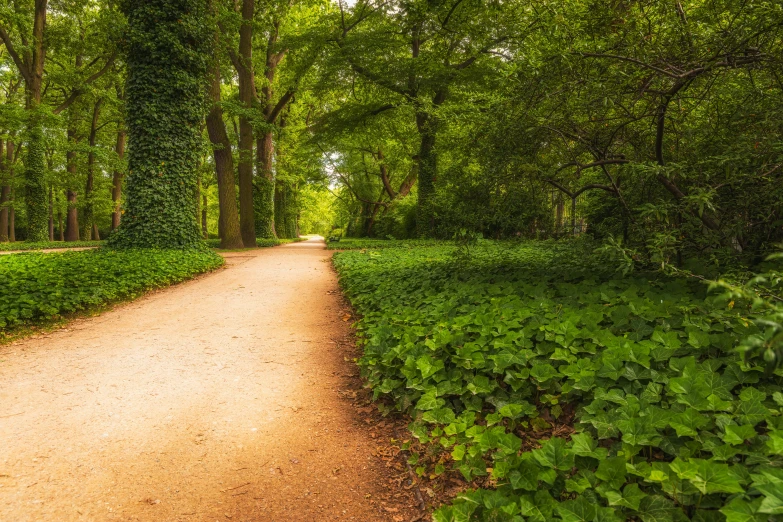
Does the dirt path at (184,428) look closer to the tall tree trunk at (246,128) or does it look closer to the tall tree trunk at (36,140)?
the tall tree trunk at (246,128)

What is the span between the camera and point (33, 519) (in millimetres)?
2129

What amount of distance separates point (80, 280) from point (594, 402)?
307 inches

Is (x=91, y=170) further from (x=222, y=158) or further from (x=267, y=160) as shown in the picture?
(x=222, y=158)

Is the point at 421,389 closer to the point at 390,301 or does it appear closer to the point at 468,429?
the point at 468,429

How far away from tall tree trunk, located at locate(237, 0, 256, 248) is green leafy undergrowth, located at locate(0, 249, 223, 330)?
8085 millimetres

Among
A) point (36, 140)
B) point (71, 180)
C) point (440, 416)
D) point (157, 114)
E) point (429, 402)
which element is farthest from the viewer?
point (71, 180)

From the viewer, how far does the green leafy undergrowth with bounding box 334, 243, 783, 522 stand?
64.3 inches

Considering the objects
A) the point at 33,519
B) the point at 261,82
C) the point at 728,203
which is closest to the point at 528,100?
the point at 728,203

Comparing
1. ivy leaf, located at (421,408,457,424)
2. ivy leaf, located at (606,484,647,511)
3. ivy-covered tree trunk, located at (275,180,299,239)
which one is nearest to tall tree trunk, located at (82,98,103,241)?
ivy-covered tree trunk, located at (275,180,299,239)

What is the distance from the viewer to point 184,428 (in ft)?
9.96

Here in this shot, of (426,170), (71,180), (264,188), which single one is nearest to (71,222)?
(71,180)

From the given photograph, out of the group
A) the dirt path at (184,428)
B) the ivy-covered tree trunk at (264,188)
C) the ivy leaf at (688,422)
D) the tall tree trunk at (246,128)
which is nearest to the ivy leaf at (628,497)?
the ivy leaf at (688,422)

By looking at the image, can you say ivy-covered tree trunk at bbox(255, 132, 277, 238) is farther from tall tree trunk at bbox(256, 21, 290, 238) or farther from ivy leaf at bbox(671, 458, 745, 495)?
ivy leaf at bbox(671, 458, 745, 495)

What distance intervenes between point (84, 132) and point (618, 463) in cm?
3323
